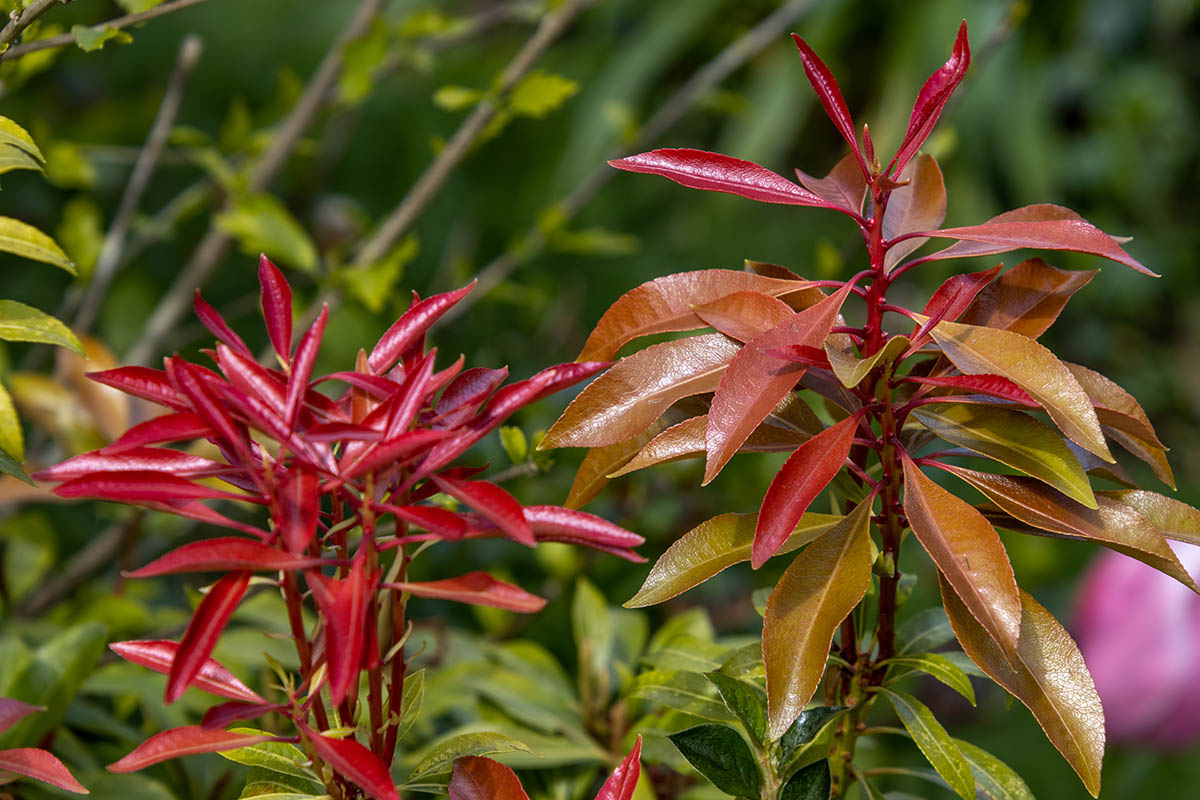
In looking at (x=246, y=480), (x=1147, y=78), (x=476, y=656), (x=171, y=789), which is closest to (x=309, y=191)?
(x=476, y=656)

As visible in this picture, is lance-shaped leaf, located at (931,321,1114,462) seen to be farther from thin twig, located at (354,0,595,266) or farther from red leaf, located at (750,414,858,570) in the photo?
thin twig, located at (354,0,595,266)

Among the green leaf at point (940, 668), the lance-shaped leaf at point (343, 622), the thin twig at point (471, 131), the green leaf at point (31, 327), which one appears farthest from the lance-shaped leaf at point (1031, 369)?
the thin twig at point (471, 131)

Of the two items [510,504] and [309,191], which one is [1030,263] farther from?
[309,191]

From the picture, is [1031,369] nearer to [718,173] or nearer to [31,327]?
[718,173]

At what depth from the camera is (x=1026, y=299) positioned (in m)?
0.41

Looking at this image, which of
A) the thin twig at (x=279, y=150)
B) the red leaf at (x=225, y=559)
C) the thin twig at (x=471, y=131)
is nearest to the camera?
the red leaf at (x=225, y=559)

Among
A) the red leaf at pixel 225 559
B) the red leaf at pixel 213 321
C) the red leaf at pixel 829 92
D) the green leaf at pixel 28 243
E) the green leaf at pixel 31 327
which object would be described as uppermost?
the red leaf at pixel 829 92

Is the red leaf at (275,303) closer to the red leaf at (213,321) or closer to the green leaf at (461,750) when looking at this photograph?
the red leaf at (213,321)

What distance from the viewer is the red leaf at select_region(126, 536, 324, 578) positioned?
0.96 ft

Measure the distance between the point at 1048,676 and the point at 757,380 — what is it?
15cm

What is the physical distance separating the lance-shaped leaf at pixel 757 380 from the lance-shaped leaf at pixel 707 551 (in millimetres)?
54

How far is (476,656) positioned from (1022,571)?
2.78 ft

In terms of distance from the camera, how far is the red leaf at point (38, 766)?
14.4 inches

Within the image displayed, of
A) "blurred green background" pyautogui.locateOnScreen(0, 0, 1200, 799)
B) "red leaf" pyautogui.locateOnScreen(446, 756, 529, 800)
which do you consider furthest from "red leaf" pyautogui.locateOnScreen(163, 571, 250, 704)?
"blurred green background" pyautogui.locateOnScreen(0, 0, 1200, 799)
